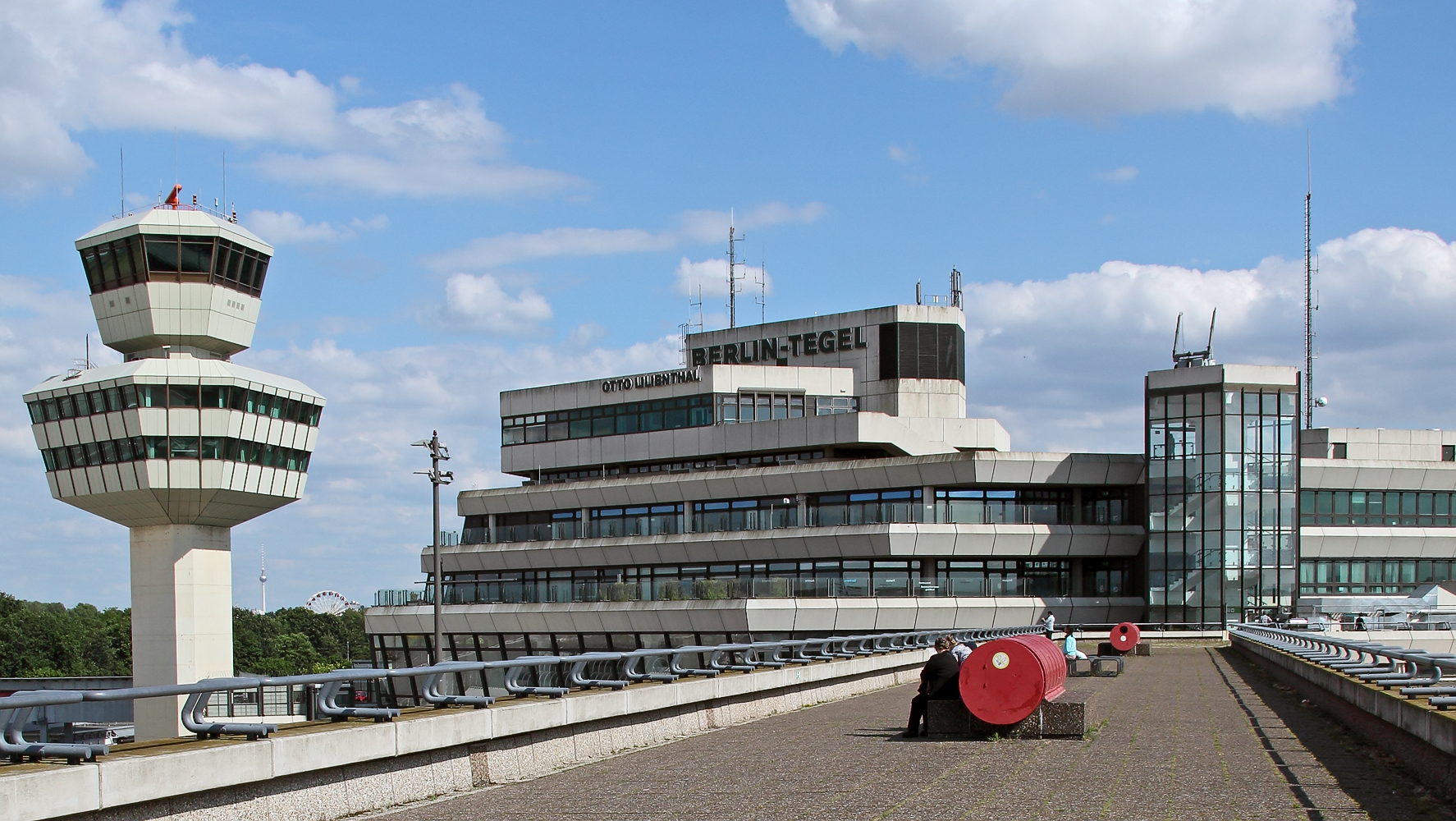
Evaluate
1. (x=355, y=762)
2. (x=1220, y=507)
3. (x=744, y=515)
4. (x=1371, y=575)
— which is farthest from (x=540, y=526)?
(x=355, y=762)

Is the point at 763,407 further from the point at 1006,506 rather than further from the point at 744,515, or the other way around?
the point at 1006,506

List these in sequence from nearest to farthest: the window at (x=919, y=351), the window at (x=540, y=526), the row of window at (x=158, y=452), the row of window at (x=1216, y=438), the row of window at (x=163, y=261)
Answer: the row of window at (x=158, y=452) → the row of window at (x=163, y=261) → the row of window at (x=1216, y=438) → the window at (x=919, y=351) → the window at (x=540, y=526)

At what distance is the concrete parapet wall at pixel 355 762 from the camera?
30.6 ft

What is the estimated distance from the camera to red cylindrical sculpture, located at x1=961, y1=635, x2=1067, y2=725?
17.5 m

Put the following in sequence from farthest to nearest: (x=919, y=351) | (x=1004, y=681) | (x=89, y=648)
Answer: (x=89, y=648) → (x=919, y=351) → (x=1004, y=681)

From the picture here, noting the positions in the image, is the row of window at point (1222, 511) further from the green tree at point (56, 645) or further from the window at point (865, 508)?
the green tree at point (56, 645)

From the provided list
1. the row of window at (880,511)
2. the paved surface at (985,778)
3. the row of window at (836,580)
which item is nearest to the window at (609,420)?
the row of window at (880,511)

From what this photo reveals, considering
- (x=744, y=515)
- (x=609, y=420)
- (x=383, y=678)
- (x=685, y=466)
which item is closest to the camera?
(x=383, y=678)

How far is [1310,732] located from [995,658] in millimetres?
5055

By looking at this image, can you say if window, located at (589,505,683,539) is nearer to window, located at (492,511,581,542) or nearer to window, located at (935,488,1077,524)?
window, located at (492,511,581,542)

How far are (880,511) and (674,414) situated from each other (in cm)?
1419

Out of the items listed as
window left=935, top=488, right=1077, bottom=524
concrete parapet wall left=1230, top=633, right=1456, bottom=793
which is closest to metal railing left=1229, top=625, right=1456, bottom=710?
concrete parapet wall left=1230, top=633, right=1456, bottom=793

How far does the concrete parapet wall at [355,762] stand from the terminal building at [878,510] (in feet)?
170

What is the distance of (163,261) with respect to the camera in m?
66.7
